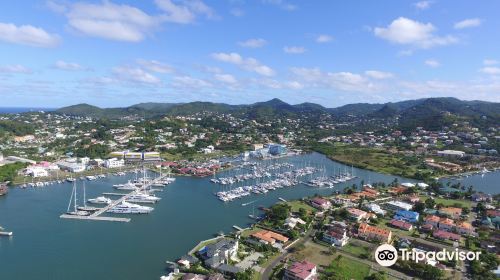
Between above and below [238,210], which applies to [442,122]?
above

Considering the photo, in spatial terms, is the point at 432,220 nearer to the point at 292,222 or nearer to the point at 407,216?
the point at 407,216

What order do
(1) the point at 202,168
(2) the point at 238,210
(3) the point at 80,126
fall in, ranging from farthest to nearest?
1. (3) the point at 80,126
2. (1) the point at 202,168
3. (2) the point at 238,210

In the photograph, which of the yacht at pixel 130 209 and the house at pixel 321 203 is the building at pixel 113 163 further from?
the house at pixel 321 203

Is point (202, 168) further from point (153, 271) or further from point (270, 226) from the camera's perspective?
point (153, 271)

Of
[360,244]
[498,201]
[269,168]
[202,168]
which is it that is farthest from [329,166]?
[360,244]

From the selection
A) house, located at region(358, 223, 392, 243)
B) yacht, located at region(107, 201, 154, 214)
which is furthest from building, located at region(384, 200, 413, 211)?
yacht, located at region(107, 201, 154, 214)

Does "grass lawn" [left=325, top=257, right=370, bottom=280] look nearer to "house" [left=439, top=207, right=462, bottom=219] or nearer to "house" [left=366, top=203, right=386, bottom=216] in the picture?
"house" [left=366, top=203, right=386, bottom=216]

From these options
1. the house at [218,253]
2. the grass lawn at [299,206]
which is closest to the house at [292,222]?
the grass lawn at [299,206]
